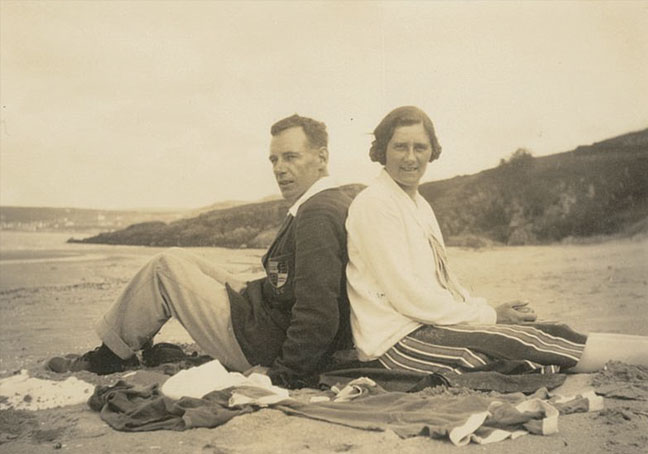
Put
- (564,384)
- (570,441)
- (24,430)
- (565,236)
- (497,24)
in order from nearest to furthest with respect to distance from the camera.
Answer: (570,441) < (24,430) < (564,384) < (497,24) < (565,236)

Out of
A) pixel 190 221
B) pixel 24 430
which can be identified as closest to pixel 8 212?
pixel 190 221

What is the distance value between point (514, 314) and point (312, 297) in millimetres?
824

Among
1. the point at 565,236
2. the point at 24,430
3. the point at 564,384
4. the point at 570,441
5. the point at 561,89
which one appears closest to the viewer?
the point at 570,441

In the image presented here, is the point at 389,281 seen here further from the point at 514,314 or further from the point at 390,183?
the point at 514,314

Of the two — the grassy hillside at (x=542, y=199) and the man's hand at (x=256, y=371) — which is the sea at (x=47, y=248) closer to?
the grassy hillside at (x=542, y=199)

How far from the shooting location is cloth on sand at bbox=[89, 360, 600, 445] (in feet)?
6.70

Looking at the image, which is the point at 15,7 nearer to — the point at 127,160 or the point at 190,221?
the point at 127,160

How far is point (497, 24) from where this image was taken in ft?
10.6

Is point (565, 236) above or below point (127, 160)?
below

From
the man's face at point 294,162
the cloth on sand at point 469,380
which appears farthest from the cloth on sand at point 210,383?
the man's face at point 294,162

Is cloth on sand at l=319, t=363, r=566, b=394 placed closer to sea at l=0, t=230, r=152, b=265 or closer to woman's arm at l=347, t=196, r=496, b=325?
woman's arm at l=347, t=196, r=496, b=325

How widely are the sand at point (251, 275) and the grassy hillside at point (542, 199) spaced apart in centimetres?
10

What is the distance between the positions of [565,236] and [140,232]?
7.74ft

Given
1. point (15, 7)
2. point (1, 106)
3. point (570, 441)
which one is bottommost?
point (570, 441)
